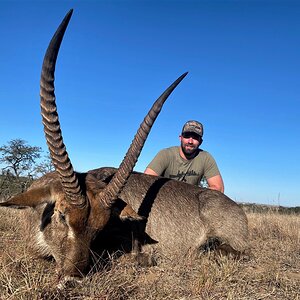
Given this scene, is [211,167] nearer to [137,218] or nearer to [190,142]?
[190,142]

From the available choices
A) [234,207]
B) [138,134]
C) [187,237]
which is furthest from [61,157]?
[234,207]

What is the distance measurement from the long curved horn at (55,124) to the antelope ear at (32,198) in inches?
12.0

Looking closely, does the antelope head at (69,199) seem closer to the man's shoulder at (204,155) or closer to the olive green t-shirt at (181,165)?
the olive green t-shirt at (181,165)

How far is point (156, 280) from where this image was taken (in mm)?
4227

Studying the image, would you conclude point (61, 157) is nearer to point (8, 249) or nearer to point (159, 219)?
point (8, 249)

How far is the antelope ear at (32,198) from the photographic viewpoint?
408 cm

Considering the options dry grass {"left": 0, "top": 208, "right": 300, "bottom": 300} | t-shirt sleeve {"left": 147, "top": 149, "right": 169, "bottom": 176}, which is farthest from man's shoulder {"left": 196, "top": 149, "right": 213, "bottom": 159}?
dry grass {"left": 0, "top": 208, "right": 300, "bottom": 300}

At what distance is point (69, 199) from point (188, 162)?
453 cm

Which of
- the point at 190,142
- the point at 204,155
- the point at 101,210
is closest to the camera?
the point at 101,210

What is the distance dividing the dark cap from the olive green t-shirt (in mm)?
452

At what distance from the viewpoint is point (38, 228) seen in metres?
4.63

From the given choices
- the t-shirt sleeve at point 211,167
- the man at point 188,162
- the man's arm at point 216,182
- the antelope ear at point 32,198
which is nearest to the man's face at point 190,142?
the man at point 188,162

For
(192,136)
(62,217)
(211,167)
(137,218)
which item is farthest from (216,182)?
(62,217)

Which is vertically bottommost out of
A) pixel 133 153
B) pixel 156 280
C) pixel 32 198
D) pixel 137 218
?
pixel 156 280
